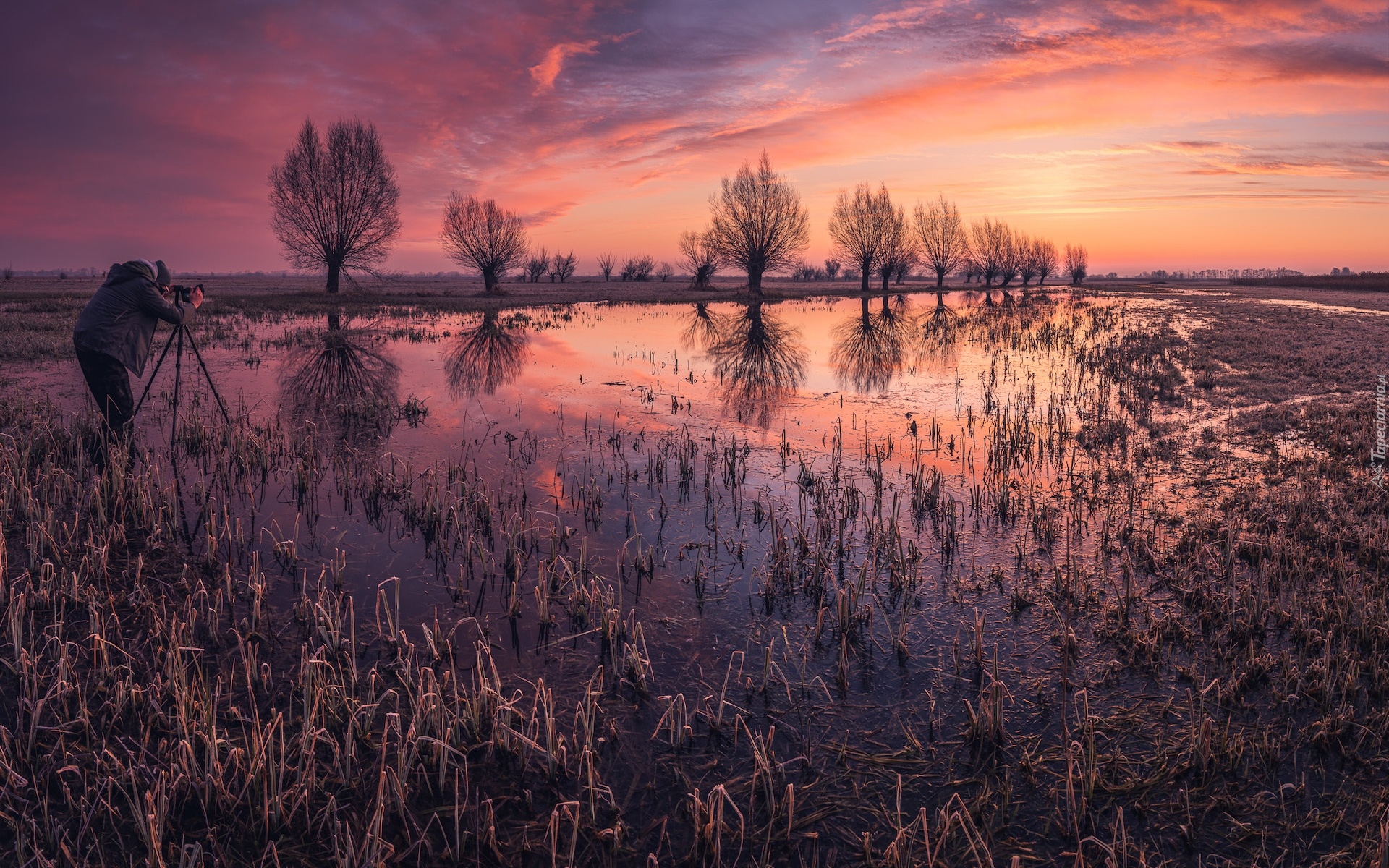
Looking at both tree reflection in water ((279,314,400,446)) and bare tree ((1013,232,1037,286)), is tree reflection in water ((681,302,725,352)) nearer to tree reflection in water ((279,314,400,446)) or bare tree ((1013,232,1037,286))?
tree reflection in water ((279,314,400,446))

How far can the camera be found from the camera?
33.0ft

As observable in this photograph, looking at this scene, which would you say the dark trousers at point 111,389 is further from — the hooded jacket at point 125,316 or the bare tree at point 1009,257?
the bare tree at point 1009,257

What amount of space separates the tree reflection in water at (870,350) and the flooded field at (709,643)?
6.57 m

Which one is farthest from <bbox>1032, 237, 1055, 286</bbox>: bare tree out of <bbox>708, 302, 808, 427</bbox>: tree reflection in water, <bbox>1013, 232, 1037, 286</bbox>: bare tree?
<bbox>708, 302, 808, 427</bbox>: tree reflection in water

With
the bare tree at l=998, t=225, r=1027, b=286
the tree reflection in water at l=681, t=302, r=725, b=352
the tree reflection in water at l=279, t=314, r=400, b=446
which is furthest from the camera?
the bare tree at l=998, t=225, r=1027, b=286

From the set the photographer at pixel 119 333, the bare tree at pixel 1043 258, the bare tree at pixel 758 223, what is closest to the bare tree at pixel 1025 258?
the bare tree at pixel 1043 258

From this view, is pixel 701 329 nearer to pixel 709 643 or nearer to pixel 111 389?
pixel 111 389

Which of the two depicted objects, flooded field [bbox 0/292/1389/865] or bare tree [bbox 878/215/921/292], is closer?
flooded field [bbox 0/292/1389/865]

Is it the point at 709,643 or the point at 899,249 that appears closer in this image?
the point at 709,643

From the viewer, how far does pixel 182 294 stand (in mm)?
10367

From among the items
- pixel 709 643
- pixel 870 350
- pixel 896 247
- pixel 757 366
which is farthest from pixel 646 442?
pixel 896 247

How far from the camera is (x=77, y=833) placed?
123 inches

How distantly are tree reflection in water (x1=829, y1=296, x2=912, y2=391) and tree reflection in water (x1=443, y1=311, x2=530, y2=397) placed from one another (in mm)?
9021

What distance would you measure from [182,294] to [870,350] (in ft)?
63.6
